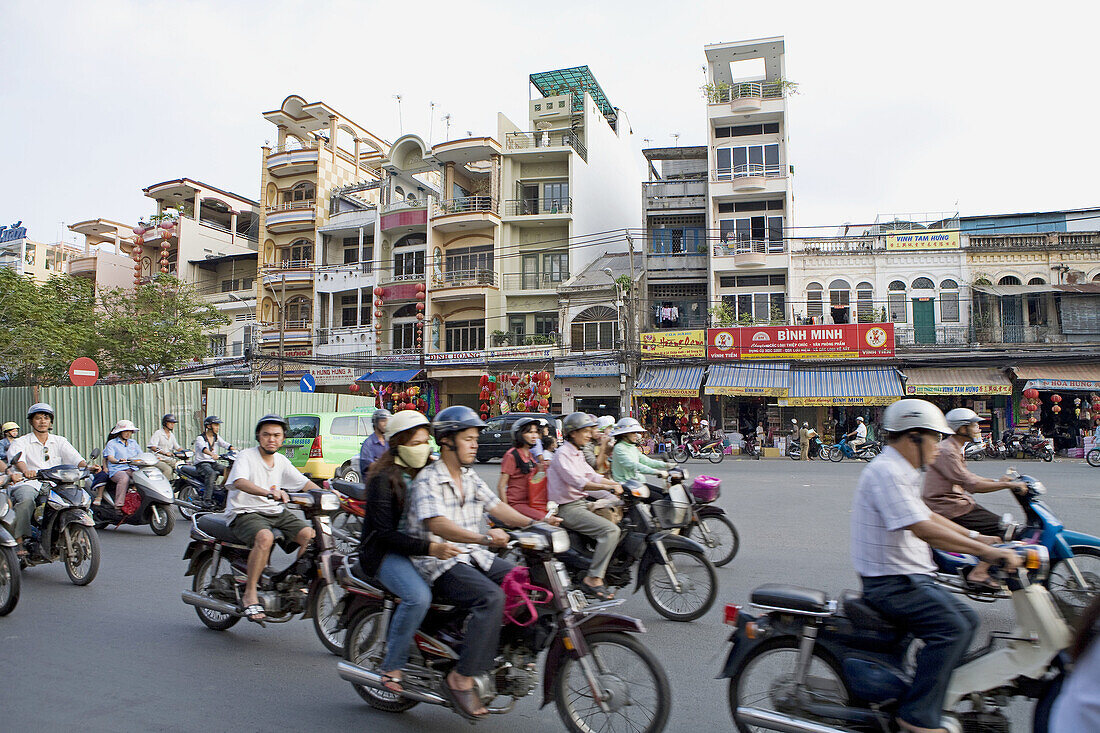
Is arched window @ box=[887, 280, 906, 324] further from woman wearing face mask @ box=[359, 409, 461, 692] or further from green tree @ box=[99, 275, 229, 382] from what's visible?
green tree @ box=[99, 275, 229, 382]

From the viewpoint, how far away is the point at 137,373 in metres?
31.0

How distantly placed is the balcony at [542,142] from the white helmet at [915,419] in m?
31.7

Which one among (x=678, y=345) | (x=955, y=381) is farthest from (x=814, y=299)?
(x=955, y=381)

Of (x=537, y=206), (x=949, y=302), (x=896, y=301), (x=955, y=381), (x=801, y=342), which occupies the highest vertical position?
(x=537, y=206)

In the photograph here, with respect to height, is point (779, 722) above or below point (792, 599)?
below

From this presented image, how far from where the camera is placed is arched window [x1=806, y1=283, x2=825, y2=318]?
27984 millimetres

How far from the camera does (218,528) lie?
198 inches

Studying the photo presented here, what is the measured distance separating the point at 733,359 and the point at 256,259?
2699cm

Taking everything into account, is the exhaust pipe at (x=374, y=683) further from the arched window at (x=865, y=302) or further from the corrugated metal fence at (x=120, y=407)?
the arched window at (x=865, y=302)

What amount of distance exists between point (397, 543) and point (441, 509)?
0.89 feet

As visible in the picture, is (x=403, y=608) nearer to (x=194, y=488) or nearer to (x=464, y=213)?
(x=194, y=488)

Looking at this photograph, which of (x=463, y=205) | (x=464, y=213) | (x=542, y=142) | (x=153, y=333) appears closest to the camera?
(x=153, y=333)

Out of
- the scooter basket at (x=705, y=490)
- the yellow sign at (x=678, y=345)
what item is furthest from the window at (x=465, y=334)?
the scooter basket at (x=705, y=490)

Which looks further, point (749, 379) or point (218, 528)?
point (749, 379)
